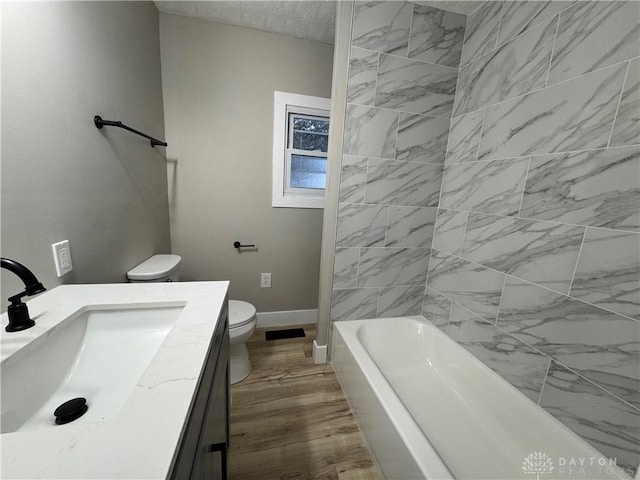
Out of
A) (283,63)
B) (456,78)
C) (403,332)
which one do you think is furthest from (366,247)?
(283,63)

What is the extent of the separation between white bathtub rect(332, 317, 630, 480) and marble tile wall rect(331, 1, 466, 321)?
25 cm

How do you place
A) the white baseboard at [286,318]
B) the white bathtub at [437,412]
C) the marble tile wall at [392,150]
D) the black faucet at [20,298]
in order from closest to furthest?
the black faucet at [20,298] → the white bathtub at [437,412] → the marble tile wall at [392,150] → the white baseboard at [286,318]

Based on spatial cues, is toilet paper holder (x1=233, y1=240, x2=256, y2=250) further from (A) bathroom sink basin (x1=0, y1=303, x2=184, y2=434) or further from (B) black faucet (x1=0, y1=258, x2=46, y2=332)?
(B) black faucet (x1=0, y1=258, x2=46, y2=332)

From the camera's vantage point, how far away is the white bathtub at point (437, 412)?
0.95 metres

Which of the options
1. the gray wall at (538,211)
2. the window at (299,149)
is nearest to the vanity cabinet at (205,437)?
the gray wall at (538,211)

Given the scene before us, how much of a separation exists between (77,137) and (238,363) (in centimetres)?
146

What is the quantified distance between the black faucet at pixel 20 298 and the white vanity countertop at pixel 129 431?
0.06 ft

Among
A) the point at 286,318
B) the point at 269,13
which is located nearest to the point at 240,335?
the point at 286,318

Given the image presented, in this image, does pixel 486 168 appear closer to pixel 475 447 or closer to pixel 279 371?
pixel 475 447

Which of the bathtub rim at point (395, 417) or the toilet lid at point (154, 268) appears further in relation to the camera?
the toilet lid at point (154, 268)

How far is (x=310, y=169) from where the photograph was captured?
211cm

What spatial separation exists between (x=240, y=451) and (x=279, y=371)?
542 mm

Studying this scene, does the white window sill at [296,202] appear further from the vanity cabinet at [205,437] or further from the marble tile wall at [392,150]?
the vanity cabinet at [205,437]

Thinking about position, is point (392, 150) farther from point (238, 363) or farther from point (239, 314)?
point (238, 363)
